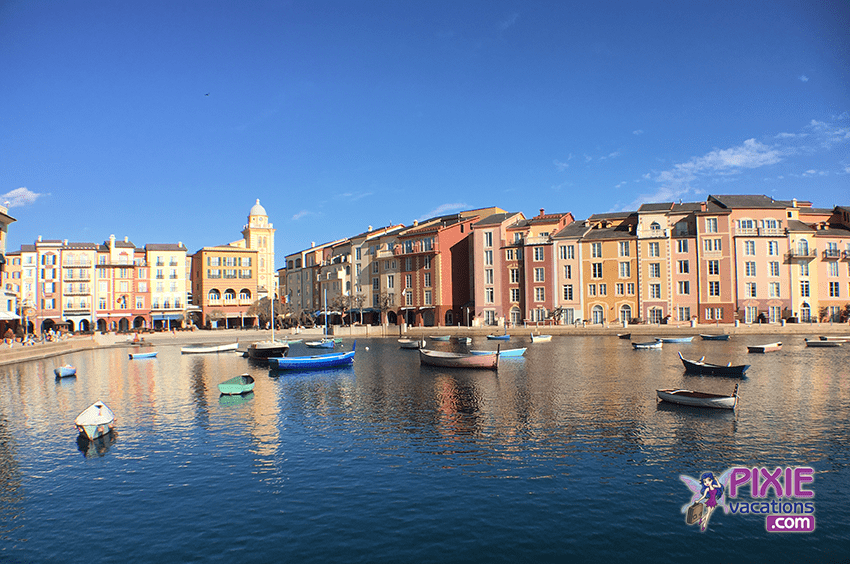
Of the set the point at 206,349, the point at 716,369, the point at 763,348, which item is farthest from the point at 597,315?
the point at 206,349

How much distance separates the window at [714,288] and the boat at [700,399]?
61.8 meters

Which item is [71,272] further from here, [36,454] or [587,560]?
[587,560]

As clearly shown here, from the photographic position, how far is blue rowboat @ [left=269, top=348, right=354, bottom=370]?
1906 inches

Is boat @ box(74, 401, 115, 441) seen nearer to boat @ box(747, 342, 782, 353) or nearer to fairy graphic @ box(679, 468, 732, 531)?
fairy graphic @ box(679, 468, 732, 531)

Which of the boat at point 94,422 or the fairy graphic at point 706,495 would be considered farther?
the boat at point 94,422

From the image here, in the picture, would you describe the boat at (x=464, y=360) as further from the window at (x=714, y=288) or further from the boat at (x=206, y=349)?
the window at (x=714, y=288)

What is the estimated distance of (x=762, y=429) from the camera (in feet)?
76.1

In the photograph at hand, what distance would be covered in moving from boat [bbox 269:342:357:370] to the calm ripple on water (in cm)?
1149

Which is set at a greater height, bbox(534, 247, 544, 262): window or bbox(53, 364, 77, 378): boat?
bbox(534, 247, 544, 262): window

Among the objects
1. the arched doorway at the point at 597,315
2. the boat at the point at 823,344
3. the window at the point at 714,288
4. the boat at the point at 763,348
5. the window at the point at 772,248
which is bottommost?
the boat at the point at 823,344

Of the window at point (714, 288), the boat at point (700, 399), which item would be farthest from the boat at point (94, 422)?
the window at point (714, 288)

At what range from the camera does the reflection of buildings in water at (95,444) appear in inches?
869

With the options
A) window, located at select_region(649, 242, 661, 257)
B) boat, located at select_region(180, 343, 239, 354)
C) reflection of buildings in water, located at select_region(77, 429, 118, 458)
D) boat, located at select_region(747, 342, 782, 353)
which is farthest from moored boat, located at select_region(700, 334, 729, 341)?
reflection of buildings in water, located at select_region(77, 429, 118, 458)

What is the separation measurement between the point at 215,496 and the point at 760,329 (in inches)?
3197
